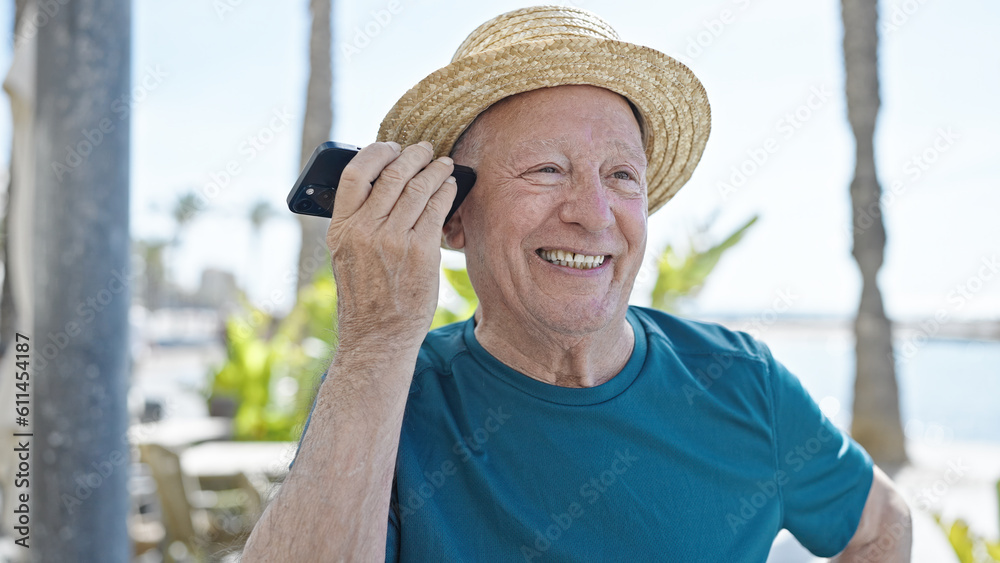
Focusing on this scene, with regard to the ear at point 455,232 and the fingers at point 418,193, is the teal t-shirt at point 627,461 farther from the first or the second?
the fingers at point 418,193

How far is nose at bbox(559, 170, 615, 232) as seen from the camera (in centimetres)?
166

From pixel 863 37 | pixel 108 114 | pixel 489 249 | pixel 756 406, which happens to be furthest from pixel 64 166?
pixel 863 37

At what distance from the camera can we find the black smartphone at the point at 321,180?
1.52m

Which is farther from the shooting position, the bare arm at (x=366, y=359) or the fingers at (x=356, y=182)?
the fingers at (x=356, y=182)

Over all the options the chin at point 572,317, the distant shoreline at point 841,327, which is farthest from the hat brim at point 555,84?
the distant shoreline at point 841,327

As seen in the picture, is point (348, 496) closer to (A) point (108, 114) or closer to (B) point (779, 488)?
(B) point (779, 488)

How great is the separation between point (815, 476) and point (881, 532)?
292mm

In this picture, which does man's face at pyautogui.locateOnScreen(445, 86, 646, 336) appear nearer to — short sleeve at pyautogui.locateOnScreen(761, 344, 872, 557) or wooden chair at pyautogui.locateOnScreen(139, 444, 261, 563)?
short sleeve at pyautogui.locateOnScreen(761, 344, 872, 557)

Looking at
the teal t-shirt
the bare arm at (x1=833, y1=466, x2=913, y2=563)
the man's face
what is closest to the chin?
the man's face

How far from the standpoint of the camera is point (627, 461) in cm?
161

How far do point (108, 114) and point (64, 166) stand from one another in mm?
221

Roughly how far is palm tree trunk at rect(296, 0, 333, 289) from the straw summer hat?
8131 millimetres

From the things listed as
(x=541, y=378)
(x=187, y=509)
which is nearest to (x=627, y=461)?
(x=541, y=378)

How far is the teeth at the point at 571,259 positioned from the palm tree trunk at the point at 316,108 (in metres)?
8.37
